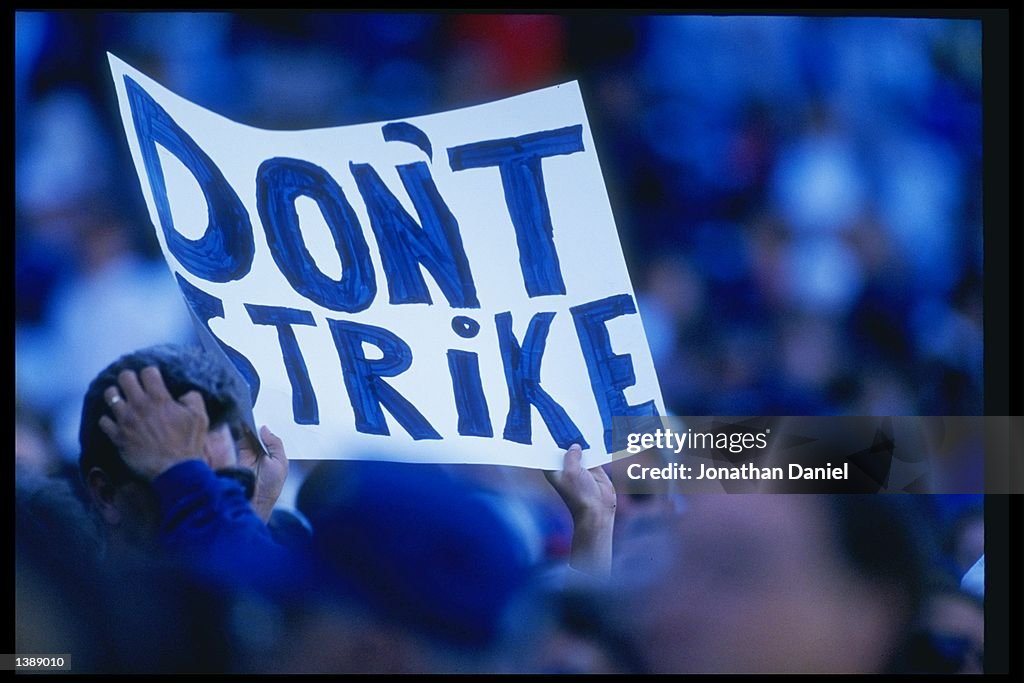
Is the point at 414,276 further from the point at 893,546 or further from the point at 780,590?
the point at 893,546

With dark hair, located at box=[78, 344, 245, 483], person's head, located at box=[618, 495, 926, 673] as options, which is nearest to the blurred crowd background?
dark hair, located at box=[78, 344, 245, 483]

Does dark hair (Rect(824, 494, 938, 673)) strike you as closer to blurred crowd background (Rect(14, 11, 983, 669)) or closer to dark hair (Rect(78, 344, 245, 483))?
blurred crowd background (Rect(14, 11, 983, 669))

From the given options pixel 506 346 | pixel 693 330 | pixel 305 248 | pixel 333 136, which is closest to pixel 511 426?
pixel 506 346

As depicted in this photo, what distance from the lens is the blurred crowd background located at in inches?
133

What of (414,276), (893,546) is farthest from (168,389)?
(893,546)

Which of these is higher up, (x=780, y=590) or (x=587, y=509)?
(x=587, y=509)

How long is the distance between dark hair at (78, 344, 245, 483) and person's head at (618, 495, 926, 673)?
1.50 meters

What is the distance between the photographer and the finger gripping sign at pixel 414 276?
3.41 metres

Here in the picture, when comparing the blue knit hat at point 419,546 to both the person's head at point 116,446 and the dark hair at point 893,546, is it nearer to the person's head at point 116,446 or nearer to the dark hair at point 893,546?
the person's head at point 116,446

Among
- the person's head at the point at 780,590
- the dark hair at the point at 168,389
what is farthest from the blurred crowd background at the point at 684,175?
the person's head at the point at 780,590

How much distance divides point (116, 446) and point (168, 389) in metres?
0.24

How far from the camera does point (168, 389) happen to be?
3.39m

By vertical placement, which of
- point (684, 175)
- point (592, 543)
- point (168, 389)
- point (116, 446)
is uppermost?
point (684, 175)

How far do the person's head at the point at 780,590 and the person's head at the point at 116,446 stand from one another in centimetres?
147
